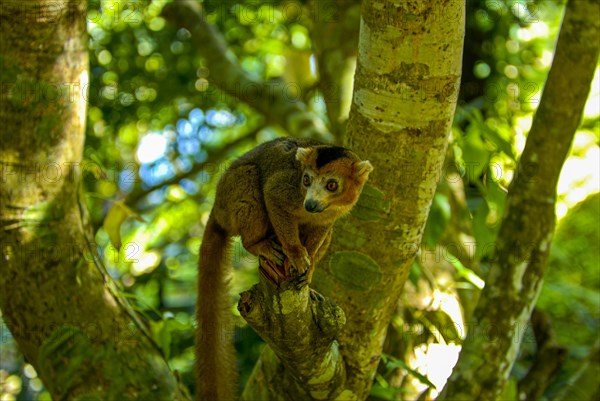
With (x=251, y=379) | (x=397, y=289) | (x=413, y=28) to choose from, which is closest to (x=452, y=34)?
(x=413, y=28)

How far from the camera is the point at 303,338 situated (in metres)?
3.15

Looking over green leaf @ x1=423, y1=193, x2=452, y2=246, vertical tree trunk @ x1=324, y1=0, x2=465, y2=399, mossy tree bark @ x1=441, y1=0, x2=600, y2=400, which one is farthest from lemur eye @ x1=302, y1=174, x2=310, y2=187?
mossy tree bark @ x1=441, y1=0, x2=600, y2=400

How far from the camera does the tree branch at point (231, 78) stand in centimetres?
642

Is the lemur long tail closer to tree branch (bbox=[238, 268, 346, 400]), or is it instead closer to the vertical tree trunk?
tree branch (bbox=[238, 268, 346, 400])

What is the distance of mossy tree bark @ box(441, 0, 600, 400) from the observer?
14.1ft

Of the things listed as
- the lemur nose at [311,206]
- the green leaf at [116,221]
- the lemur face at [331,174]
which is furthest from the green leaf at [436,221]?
the green leaf at [116,221]

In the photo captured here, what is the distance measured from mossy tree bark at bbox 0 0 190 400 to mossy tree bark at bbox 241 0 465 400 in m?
0.75

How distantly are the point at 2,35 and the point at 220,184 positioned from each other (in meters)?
1.46

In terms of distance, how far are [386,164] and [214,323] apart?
1298mm

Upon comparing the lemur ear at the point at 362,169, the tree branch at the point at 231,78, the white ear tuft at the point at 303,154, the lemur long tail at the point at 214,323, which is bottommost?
the lemur long tail at the point at 214,323

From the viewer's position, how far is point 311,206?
3.25m

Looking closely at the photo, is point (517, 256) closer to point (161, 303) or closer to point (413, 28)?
point (413, 28)

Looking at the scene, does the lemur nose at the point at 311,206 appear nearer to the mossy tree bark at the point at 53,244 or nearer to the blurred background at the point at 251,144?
the mossy tree bark at the point at 53,244

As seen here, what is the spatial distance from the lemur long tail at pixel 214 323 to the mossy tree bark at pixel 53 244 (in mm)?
271
